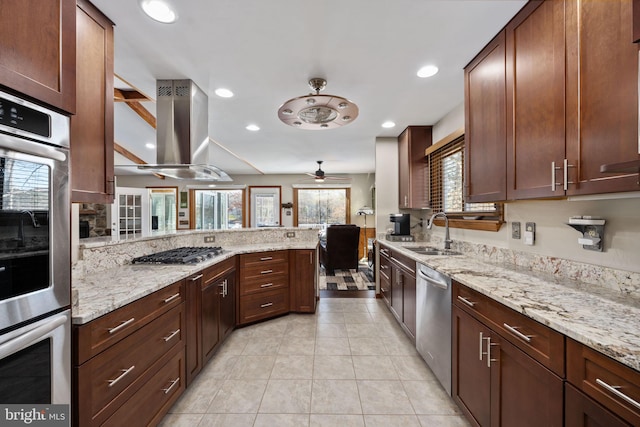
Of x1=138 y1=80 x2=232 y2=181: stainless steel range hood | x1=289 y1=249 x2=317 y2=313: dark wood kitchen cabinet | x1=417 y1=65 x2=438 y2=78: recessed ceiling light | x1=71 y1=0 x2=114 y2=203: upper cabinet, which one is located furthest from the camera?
x1=289 y1=249 x2=317 y2=313: dark wood kitchen cabinet

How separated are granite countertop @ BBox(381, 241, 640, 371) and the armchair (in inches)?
142

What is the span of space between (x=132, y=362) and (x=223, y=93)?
230 cm

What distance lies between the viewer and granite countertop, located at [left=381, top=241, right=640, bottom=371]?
2.45 feet

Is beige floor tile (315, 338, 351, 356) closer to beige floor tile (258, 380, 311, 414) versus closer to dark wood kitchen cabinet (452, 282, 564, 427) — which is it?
beige floor tile (258, 380, 311, 414)

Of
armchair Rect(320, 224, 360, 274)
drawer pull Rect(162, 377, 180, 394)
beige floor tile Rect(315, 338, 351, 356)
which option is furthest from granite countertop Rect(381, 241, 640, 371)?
armchair Rect(320, 224, 360, 274)

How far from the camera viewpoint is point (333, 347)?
241cm

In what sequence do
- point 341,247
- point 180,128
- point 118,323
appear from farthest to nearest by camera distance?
point 341,247
point 180,128
point 118,323

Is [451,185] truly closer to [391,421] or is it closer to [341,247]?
[391,421]

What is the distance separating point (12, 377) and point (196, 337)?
1147mm

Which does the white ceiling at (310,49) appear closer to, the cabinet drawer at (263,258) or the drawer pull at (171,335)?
the cabinet drawer at (263,258)

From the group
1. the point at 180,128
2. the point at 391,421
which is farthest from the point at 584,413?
the point at 180,128

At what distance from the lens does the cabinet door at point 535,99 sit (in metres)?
1.22

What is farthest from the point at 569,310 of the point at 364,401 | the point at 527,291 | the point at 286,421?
the point at 286,421

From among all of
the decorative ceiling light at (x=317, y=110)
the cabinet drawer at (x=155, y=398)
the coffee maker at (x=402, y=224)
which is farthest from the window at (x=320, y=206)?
the cabinet drawer at (x=155, y=398)
